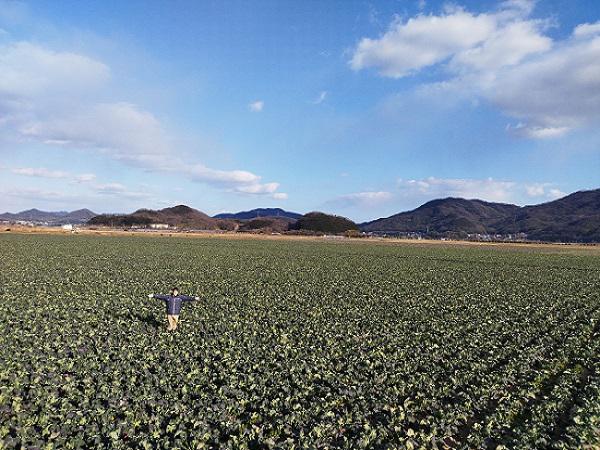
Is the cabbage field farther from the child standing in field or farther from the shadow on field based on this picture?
the child standing in field

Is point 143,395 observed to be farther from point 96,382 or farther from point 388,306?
point 388,306

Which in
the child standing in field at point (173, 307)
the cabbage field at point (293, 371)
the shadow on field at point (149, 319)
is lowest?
the cabbage field at point (293, 371)

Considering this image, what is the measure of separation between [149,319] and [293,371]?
35.3 ft

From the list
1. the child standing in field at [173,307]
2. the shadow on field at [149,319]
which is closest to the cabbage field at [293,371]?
the shadow on field at [149,319]

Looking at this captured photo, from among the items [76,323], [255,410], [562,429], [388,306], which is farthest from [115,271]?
[562,429]

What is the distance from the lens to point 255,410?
12.3 metres

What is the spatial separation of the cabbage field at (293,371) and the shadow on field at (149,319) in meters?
0.13

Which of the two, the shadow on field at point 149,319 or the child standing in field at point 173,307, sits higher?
the child standing in field at point 173,307

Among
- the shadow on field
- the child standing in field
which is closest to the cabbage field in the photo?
the shadow on field

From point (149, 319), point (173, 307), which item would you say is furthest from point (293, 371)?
point (149, 319)

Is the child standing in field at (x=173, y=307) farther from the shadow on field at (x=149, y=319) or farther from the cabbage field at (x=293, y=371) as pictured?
the shadow on field at (x=149, y=319)

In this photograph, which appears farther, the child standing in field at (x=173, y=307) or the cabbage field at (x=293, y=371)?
the child standing in field at (x=173, y=307)

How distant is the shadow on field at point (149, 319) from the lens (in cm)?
2222

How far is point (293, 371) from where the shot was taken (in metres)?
15.3
